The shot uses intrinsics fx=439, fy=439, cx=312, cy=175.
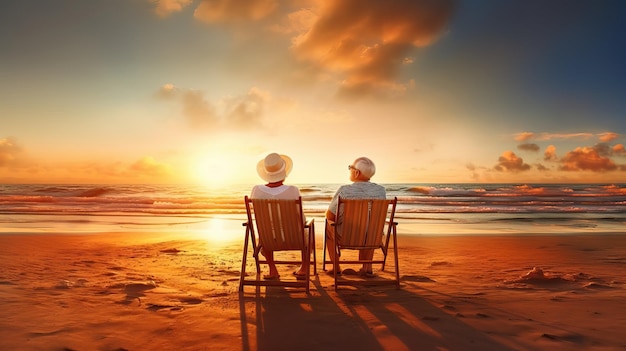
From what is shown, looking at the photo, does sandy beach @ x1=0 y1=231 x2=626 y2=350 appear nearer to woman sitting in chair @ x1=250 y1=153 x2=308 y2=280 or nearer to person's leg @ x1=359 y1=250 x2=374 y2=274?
person's leg @ x1=359 y1=250 x2=374 y2=274

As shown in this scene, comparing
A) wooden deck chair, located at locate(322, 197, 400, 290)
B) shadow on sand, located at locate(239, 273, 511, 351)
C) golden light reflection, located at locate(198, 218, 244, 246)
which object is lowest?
shadow on sand, located at locate(239, 273, 511, 351)

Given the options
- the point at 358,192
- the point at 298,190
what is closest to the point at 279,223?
the point at 298,190

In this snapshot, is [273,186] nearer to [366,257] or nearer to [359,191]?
[359,191]

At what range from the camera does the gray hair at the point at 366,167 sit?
6.08m

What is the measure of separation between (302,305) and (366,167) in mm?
2239

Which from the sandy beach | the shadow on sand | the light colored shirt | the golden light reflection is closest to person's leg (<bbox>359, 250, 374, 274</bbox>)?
the sandy beach

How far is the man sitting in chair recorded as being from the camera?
5949mm

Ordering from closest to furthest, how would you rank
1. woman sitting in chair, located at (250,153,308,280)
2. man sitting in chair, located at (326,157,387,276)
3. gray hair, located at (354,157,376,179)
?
1. woman sitting in chair, located at (250,153,308,280)
2. man sitting in chair, located at (326,157,387,276)
3. gray hair, located at (354,157,376,179)

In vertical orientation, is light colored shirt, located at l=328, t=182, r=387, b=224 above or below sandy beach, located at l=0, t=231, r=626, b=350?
above

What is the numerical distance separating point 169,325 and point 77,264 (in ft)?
12.0

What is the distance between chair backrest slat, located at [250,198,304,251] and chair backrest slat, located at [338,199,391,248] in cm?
60

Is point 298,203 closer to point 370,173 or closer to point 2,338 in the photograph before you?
point 370,173

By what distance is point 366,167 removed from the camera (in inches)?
239

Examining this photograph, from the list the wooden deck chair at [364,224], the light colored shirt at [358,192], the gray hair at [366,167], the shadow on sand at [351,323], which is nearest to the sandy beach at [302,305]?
the shadow on sand at [351,323]
